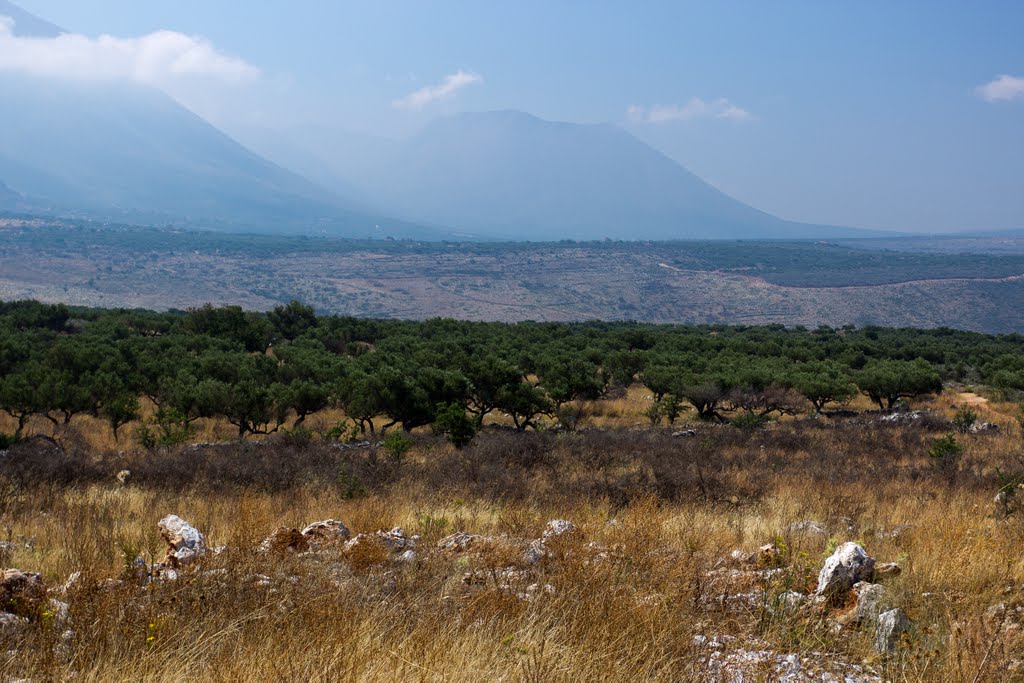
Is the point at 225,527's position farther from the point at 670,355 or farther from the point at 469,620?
the point at 670,355

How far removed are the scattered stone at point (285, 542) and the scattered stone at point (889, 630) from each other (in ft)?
12.7

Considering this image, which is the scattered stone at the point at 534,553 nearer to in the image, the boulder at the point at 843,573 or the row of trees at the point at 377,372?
the boulder at the point at 843,573

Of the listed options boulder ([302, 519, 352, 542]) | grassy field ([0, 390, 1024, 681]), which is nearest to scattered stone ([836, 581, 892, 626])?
grassy field ([0, 390, 1024, 681])

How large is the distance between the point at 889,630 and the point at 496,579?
7.42 feet

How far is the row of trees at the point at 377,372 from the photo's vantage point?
660 inches

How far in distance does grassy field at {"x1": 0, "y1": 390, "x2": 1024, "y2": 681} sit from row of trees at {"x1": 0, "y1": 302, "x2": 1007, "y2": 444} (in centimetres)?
618

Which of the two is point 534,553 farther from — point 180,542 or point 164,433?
point 164,433

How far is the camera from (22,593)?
3.66 meters

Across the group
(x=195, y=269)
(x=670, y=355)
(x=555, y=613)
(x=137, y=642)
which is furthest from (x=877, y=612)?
(x=195, y=269)

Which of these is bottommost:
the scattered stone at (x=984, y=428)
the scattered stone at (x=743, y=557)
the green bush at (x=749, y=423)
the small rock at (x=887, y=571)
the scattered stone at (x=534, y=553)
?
the green bush at (x=749, y=423)

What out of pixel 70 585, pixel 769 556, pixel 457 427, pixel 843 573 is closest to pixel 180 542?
pixel 70 585

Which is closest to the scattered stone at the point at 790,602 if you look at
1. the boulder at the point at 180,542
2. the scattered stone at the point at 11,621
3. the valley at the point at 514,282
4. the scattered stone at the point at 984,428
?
the boulder at the point at 180,542

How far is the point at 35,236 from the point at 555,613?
13901 cm

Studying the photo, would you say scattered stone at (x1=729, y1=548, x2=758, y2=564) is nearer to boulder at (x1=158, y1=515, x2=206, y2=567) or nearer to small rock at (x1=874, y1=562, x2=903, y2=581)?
small rock at (x1=874, y1=562, x2=903, y2=581)
